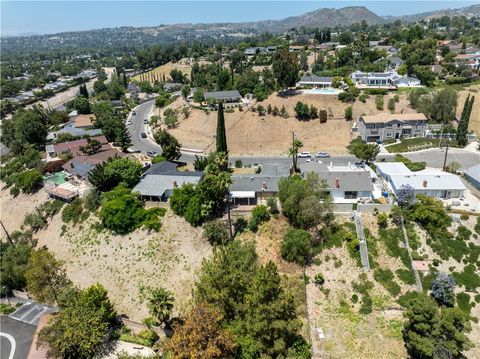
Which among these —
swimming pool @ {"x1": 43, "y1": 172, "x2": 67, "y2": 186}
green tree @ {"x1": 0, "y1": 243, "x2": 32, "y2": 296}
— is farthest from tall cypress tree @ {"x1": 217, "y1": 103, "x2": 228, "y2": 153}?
green tree @ {"x1": 0, "y1": 243, "x2": 32, "y2": 296}

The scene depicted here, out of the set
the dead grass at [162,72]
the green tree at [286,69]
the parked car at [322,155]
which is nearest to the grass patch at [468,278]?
the parked car at [322,155]

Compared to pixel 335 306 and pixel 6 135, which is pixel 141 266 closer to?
pixel 335 306

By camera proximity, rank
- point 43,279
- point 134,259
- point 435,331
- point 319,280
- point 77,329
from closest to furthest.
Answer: point 435,331 → point 77,329 → point 43,279 → point 319,280 → point 134,259

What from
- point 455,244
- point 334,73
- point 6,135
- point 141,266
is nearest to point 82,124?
point 6,135

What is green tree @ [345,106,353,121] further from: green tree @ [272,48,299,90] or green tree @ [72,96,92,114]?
green tree @ [72,96,92,114]

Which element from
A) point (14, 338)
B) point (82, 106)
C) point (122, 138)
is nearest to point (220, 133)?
point (122, 138)

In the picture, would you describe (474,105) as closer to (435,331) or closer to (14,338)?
(435,331)

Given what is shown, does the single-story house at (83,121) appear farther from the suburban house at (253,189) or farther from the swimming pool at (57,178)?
the suburban house at (253,189)
